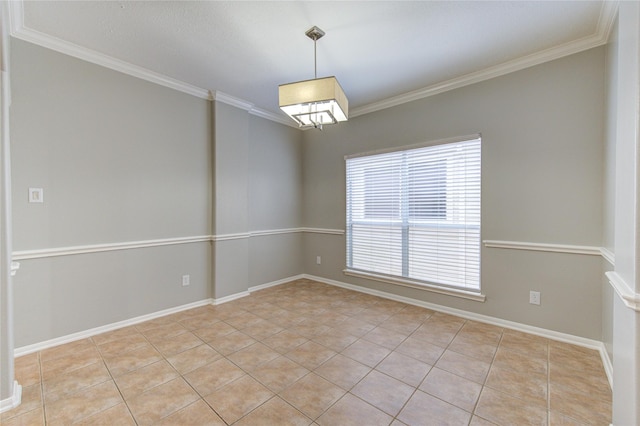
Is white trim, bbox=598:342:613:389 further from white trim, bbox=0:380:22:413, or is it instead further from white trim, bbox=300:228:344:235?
white trim, bbox=0:380:22:413

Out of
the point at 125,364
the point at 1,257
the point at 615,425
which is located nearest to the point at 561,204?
the point at 615,425

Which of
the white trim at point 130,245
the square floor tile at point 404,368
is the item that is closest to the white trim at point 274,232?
the white trim at point 130,245

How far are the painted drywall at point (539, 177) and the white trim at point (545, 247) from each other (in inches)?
1.9

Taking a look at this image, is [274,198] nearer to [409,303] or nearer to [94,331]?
[409,303]

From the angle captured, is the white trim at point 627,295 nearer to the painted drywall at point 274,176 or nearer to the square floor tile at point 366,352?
→ the square floor tile at point 366,352

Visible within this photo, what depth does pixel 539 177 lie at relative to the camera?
2.62m

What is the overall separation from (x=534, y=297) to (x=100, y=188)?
4.46 metres

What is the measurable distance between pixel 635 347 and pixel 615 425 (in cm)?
65

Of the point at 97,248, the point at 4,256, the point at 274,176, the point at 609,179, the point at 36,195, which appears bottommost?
the point at 97,248

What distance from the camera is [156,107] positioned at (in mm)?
3082

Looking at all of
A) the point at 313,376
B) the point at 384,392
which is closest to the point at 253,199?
the point at 313,376

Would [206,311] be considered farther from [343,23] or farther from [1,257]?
[343,23]

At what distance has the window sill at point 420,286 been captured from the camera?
118 inches

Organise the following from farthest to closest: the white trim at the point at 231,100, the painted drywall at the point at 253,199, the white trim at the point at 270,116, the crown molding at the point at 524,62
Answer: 1. the white trim at the point at 270,116
2. the painted drywall at the point at 253,199
3. the white trim at the point at 231,100
4. the crown molding at the point at 524,62
